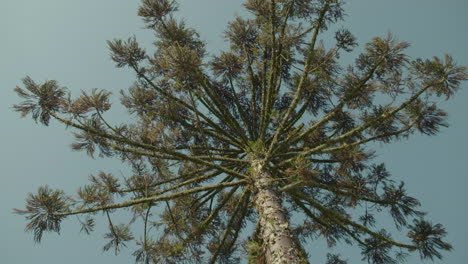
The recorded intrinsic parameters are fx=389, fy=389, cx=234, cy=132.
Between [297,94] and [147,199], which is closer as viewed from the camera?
[147,199]

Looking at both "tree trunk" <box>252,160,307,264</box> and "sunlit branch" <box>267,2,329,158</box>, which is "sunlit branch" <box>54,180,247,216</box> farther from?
"sunlit branch" <box>267,2,329,158</box>

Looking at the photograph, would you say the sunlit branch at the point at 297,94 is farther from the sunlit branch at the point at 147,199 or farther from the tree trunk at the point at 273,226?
the sunlit branch at the point at 147,199

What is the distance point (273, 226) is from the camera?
5.55 metres

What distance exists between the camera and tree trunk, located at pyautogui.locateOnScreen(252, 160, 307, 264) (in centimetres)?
516

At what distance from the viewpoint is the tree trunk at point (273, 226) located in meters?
5.16

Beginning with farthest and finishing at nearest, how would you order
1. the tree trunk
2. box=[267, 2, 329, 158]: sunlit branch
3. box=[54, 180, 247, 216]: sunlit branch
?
box=[267, 2, 329, 158]: sunlit branch
box=[54, 180, 247, 216]: sunlit branch
the tree trunk

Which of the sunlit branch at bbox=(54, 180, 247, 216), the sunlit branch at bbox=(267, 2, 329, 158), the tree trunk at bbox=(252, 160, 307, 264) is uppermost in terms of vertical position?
the sunlit branch at bbox=(267, 2, 329, 158)

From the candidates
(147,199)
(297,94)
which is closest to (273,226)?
(147,199)

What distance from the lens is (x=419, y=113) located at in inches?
288

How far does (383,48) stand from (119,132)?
513cm

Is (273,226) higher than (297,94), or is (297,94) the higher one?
(297,94)

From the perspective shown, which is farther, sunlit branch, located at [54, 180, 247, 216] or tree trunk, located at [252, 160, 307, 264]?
sunlit branch, located at [54, 180, 247, 216]

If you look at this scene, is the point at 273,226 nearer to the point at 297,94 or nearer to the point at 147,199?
the point at 147,199

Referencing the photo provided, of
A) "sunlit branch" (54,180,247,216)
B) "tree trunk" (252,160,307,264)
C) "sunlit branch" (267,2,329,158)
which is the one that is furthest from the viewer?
"sunlit branch" (267,2,329,158)
